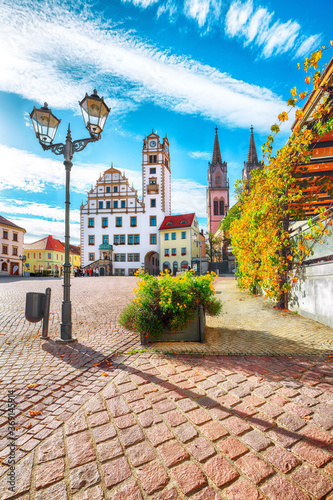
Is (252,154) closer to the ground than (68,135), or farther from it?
farther from it

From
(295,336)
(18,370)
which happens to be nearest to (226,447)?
(18,370)

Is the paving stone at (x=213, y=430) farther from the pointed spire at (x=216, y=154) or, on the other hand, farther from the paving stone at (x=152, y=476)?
the pointed spire at (x=216, y=154)

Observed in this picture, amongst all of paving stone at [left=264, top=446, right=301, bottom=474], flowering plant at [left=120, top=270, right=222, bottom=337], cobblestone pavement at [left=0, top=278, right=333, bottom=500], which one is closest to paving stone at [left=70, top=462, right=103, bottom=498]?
cobblestone pavement at [left=0, top=278, right=333, bottom=500]

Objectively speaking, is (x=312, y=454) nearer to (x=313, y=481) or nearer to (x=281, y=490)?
(x=313, y=481)

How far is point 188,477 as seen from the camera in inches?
75.9

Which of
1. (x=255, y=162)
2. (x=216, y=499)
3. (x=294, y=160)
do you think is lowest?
(x=216, y=499)

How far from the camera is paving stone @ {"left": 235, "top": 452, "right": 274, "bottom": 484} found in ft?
6.31

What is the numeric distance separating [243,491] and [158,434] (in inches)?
32.4

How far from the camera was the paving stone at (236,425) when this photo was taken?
2.43 m

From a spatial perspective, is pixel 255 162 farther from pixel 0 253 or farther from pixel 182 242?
pixel 0 253

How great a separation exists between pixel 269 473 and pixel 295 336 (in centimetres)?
396

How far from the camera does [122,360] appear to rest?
4207mm

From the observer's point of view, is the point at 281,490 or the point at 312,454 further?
the point at 312,454

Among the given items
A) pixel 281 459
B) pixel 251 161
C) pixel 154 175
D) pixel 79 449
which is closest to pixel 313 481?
pixel 281 459
